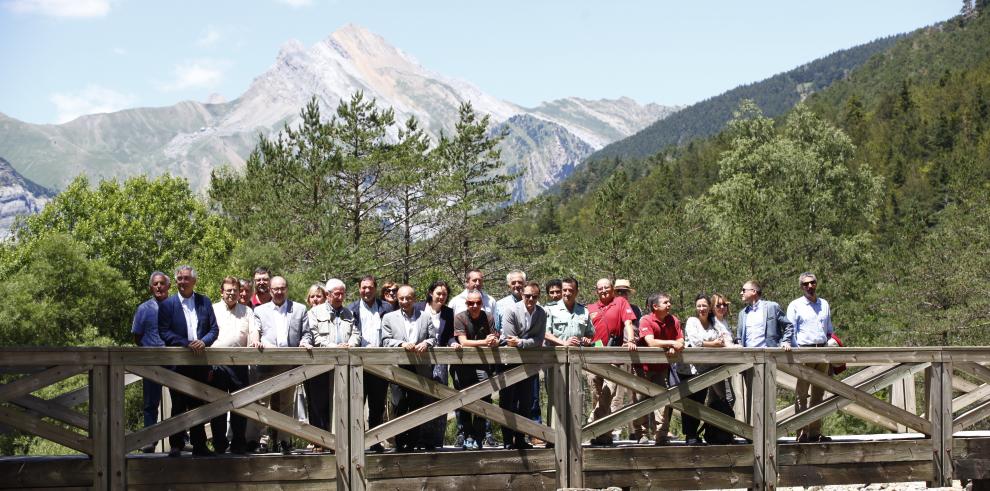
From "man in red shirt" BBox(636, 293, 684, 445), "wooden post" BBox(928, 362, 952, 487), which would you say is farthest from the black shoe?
"wooden post" BBox(928, 362, 952, 487)

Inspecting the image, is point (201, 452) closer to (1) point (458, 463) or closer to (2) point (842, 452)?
(1) point (458, 463)

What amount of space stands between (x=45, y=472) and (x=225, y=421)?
1.46m

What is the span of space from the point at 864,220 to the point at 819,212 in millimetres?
7828

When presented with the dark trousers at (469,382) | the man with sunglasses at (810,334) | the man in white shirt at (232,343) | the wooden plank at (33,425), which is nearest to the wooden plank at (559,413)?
the dark trousers at (469,382)

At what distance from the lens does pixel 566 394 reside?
28.8ft

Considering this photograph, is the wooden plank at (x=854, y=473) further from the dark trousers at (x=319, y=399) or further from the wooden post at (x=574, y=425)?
the dark trousers at (x=319, y=399)

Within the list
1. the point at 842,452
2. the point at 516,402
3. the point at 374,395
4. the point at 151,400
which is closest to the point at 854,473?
the point at 842,452

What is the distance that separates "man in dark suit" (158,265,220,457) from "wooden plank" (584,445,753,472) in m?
3.50

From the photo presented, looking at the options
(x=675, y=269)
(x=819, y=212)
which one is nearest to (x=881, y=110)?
(x=819, y=212)

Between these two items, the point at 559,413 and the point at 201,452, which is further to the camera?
the point at 559,413

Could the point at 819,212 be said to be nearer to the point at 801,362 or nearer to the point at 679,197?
the point at 801,362

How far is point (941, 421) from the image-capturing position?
32.0ft

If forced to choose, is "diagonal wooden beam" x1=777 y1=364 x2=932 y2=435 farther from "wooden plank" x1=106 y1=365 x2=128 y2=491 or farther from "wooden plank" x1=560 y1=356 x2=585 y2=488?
"wooden plank" x1=106 y1=365 x2=128 y2=491

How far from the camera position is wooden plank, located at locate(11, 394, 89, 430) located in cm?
743
